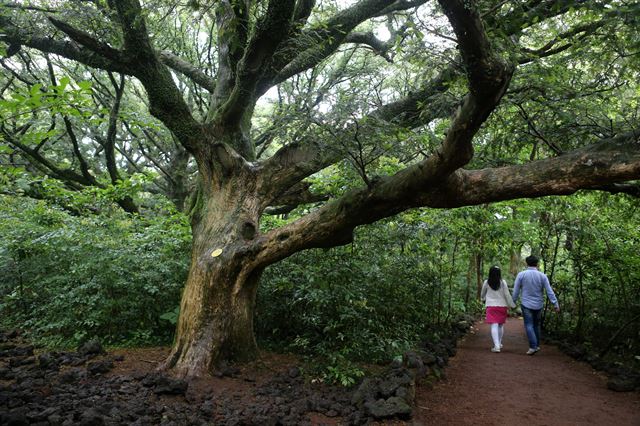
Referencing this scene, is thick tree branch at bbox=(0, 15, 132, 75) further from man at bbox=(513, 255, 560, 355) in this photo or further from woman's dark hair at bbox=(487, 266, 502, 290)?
man at bbox=(513, 255, 560, 355)

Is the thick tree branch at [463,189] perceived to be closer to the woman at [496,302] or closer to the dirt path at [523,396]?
the dirt path at [523,396]

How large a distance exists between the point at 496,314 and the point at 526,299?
2.04ft

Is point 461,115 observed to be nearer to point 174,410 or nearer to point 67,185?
point 174,410

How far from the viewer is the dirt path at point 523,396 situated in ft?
14.6

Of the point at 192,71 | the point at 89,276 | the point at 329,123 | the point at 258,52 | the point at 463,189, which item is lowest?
the point at 89,276

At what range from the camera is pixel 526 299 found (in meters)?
7.35

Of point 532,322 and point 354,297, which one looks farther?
point 532,322

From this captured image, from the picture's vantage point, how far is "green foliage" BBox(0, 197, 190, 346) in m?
6.51

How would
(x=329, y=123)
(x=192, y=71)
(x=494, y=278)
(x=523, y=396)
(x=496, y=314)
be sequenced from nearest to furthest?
(x=329, y=123)
(x=523, y=396)
(x=496, y=314)
(x=494, y=278)
(x=192, y=71)

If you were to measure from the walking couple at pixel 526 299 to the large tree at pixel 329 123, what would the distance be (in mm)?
2705

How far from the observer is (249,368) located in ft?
17.9

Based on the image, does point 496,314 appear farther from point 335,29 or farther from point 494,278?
point 335,29

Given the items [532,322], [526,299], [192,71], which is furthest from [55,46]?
[532,322]

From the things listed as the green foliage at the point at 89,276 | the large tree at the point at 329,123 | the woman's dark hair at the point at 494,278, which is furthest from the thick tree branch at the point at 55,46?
the woman's dark hair at the point at 494,278
